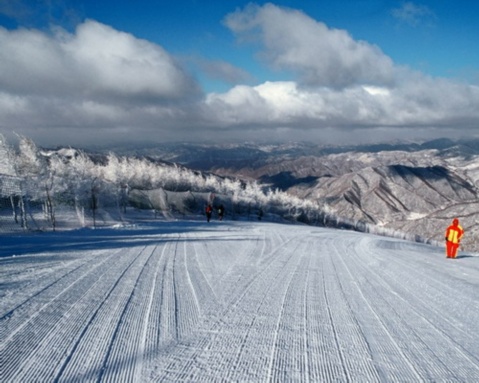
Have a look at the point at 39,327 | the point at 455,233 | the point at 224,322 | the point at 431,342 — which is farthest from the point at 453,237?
the point at 39,327

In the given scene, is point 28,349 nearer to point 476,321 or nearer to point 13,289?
→ point 13,289

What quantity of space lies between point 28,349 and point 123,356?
3.78ft

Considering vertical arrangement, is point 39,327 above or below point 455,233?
above

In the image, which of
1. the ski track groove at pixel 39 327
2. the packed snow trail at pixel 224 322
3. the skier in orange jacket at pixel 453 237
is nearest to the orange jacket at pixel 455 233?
the skier in orange jacket at pixel 453 237

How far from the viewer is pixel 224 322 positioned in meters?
5.09

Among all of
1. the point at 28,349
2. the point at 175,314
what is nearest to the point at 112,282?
the point at 175,314

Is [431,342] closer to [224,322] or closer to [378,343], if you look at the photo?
[378,343]

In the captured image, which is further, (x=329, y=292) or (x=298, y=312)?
(x=329, y=292)

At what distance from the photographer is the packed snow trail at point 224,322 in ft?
12.5

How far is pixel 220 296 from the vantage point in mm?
6328

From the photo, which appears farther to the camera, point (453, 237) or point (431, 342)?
point (453, 237)

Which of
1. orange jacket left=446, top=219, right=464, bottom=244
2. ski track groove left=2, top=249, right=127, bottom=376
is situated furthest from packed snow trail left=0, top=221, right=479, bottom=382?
orange jacket left=446, top=219, right=464, bottom=244

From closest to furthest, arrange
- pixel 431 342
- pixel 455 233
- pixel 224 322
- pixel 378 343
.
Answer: pixel 378 343 < pixel 431 342 < pixel 224 322 < pixel 455 233

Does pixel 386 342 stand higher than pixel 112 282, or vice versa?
pixel 112 282
